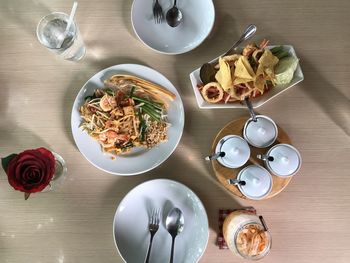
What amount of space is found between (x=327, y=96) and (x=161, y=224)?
679 mm

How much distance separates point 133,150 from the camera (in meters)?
1.16

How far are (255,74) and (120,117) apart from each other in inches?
17.2

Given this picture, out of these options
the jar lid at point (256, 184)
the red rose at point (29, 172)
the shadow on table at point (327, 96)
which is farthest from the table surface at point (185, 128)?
the red rose at point (29, 172)

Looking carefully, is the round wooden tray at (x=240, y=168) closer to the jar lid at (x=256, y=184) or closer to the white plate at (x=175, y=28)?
the jar lid at (x=256, y=184)

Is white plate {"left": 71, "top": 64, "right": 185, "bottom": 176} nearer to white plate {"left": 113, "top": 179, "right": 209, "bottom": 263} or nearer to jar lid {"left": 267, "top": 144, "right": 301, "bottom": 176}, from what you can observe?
white plate {"left": 113, "top": 179, "right": 209, "bottom": 263}

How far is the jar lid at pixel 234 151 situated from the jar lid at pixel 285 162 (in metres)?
0.08

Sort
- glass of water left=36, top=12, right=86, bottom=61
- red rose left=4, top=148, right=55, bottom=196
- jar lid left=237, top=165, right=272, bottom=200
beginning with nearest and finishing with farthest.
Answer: red rose left=4, top=148, right=55, bottom=196 < jar lid left=237, top=165, right=272, bottom=200 < glass of water left=36, top=12, right=86, bottom=61

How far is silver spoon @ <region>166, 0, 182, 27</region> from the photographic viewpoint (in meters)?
1.20

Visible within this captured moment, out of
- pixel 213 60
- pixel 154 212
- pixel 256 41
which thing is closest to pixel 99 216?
pixel 154 212

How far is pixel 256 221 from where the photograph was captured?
106 cm

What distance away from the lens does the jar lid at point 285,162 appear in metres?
1.05

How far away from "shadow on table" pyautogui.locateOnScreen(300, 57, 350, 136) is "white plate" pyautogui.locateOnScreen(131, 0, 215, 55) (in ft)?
1.18

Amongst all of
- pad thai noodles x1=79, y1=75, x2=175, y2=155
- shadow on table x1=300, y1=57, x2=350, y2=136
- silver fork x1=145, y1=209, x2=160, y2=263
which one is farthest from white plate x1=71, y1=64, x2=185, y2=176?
shadow on table x1=300, y1=57, x2=350, y2=136

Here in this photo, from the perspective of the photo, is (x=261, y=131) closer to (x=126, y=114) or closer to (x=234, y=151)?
(x=234, y=151)
